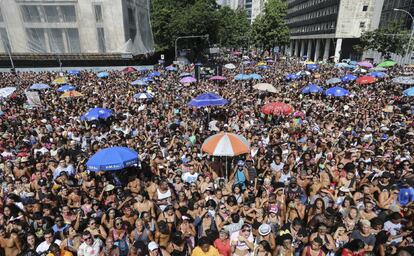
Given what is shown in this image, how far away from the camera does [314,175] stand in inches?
306

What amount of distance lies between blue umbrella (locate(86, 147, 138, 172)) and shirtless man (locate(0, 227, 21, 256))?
2.15m

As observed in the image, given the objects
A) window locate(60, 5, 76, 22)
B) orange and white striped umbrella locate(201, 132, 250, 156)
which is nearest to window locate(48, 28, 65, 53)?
window locate(60, 5, 76, 22)

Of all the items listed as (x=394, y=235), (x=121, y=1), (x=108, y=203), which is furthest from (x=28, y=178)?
(x=121, y=1)

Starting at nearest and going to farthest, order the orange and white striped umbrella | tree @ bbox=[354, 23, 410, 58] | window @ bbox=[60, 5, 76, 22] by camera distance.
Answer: the orange and white striped umbrella, tree @ bbox=[354, 23, 410, 58], window @ bbox=[60, 5, 76, 22]

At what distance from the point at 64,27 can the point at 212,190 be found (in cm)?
3924

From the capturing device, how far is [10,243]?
18.7ft

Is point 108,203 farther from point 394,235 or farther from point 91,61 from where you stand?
point 91,61

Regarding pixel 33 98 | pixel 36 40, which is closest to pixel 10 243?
pixel 33 98

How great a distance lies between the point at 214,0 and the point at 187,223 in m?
50.1

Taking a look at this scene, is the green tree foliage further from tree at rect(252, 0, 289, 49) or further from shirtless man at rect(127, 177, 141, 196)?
shirtless man at rect(127, 177, 141, 196)

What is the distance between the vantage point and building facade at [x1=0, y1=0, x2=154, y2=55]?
3788 centimetres

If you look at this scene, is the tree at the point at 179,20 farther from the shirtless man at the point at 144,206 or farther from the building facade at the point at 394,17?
the shirtless man at the point at 144,206

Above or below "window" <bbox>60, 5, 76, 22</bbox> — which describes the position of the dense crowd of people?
below

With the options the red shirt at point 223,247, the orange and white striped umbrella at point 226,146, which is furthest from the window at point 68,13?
the red shirt at point 223,247
